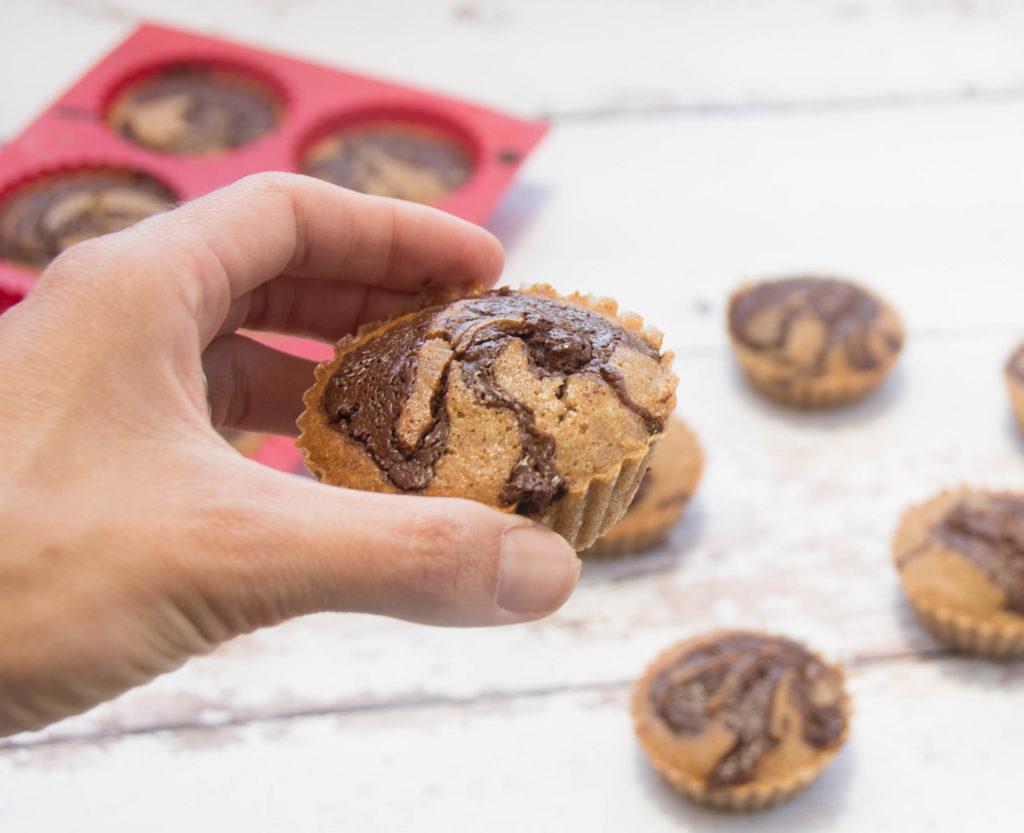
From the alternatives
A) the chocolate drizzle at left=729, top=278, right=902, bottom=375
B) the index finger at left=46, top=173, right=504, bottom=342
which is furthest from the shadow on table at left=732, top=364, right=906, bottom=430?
the index finger at left=46, top=173, right=504, bottom=342

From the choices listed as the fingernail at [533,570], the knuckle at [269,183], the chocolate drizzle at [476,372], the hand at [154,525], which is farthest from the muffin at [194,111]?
the fingernail at [533,570]

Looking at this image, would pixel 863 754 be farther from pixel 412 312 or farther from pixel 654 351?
pixel 412 312

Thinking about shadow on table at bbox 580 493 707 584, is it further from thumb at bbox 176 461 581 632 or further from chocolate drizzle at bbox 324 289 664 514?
thumb at bbox 176 461 581 632

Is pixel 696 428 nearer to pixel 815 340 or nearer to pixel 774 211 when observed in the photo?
pixel 815 340

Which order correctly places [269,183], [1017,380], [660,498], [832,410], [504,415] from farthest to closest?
[832,410] → [1017,380] → [660,498] → [269,183] → [504,415]

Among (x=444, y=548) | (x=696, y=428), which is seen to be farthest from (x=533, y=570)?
(x=696, y=428)

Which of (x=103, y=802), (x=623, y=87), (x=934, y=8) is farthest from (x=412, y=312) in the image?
(x=934, y=8)

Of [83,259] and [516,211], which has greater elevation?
[83,259]
